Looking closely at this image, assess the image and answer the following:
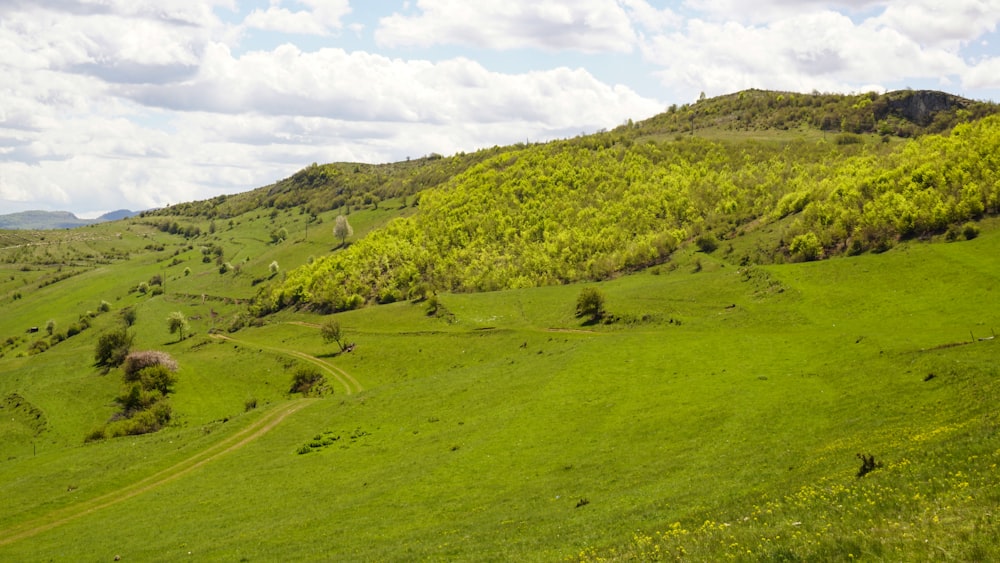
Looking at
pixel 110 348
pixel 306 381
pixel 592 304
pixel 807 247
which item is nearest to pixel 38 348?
pixel 110 348

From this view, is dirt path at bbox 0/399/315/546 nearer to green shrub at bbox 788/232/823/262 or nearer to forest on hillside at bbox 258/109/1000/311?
green shrub at bbox 788/232/823/262

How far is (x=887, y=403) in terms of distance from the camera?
39000mm

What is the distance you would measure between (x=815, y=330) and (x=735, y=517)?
56346 mm

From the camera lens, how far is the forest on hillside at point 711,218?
11219 cm

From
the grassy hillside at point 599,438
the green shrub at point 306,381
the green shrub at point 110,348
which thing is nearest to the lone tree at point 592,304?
the grassy hillside at point 599,438

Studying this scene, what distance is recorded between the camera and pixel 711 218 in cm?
16188

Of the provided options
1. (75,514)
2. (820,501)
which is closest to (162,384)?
(75,514)

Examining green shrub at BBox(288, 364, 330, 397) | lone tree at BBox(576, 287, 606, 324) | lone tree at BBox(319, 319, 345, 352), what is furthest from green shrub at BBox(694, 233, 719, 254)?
green shrub at BBox(288, 364, 330, 397)

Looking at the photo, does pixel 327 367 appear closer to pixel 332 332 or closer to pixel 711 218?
pixel 332 332

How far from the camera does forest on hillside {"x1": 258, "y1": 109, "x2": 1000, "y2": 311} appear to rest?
112m

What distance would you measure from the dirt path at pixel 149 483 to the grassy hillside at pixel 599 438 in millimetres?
291

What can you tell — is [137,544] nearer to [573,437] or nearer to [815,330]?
[573,437]

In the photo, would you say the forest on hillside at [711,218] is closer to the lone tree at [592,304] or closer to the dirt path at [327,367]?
the dirt path at [327,367]

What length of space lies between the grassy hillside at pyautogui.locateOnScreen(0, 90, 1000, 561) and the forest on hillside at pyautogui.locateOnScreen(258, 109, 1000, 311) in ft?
10.3
